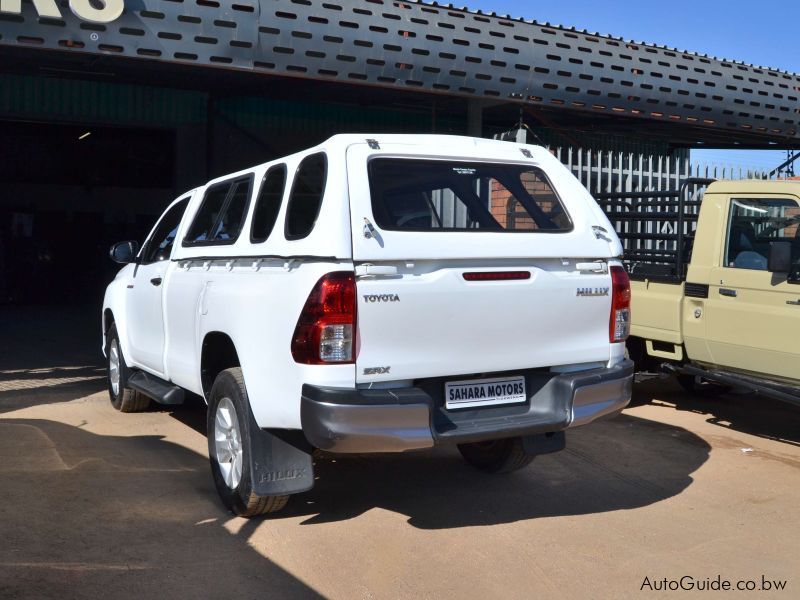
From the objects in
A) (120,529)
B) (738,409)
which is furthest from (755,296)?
(120,529)

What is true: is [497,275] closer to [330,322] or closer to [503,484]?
[330,322]

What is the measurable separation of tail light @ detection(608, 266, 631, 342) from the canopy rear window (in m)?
0.41

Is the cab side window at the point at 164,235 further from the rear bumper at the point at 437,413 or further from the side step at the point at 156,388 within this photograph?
the rear bumper at the point at 437,413

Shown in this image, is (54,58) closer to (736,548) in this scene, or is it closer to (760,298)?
(760,298)

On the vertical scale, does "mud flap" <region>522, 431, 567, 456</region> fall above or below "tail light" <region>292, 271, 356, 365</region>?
below

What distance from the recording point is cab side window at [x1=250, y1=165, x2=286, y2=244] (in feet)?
16.0

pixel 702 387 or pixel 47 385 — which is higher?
pixel 702 387

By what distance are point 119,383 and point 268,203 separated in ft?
11.4

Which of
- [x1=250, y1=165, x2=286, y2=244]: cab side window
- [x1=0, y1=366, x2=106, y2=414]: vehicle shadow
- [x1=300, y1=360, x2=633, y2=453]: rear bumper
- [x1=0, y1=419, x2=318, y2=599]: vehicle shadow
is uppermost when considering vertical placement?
[x1=250, y1=165, x2=286, y2=244]: cab side window

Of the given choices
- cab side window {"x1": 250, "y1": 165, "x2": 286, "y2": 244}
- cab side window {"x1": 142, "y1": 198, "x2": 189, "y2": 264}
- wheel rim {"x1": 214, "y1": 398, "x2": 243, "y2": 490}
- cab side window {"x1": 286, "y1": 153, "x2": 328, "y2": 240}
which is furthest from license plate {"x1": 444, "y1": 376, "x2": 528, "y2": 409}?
cab side window {"x1": 142, "y1": 198, "x2": 189, "y2": 264}

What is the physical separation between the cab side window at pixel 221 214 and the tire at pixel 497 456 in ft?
7.20

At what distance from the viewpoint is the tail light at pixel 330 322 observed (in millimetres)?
4098

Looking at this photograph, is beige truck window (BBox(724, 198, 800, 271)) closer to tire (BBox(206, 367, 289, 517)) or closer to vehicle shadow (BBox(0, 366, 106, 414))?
tire (BBox(206, 367, 289, 517))

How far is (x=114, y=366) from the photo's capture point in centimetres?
796
